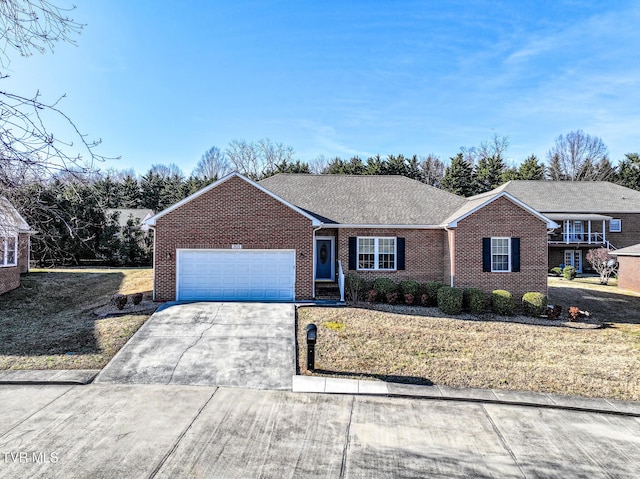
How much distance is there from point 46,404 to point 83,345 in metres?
3.57

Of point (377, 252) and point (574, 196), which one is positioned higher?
point (574, 196)

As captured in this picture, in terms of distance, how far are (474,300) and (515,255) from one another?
10.3 feet

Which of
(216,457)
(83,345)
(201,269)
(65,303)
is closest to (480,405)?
(216,457)

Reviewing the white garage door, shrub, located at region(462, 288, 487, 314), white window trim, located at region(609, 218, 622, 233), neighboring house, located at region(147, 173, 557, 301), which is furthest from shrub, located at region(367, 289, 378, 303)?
white window trim, located at region(609, 218, 622, 233)

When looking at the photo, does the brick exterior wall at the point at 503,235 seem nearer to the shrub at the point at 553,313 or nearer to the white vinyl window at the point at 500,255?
the white vinyl window at the point at 500,255

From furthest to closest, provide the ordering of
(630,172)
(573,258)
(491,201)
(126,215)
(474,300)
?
(630,172) → (126,215) → (573,258) → (491,201) → (474,300)

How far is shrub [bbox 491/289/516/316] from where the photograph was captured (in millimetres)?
15344

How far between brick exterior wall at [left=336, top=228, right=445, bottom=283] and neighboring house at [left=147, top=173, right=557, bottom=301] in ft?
0.15


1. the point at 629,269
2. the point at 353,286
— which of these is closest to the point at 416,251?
the point at 353,286

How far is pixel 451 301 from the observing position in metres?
15.0

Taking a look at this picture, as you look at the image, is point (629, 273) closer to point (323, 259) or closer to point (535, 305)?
point (535, 305)

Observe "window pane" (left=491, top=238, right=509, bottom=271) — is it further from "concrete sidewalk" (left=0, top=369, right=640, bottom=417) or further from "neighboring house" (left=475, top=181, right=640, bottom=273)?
"neighboring house" (left=475, top=181, right=640, bottom=273)

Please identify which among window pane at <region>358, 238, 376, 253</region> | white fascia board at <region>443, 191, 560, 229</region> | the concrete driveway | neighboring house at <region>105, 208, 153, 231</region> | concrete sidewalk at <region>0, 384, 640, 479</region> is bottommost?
concrete sidewalk at <region>0, 384, 640, 479</region>

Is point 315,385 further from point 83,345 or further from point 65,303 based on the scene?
point 65,303
